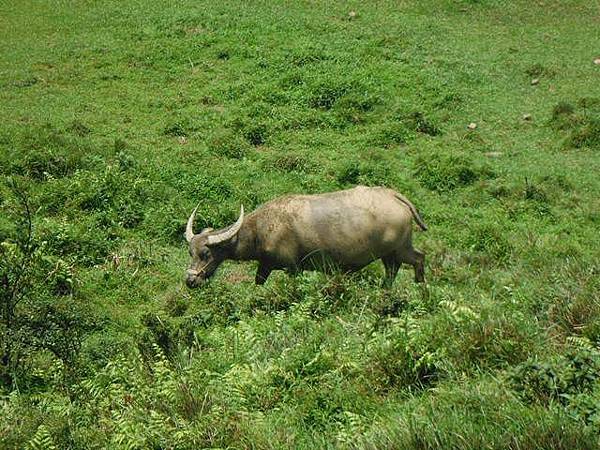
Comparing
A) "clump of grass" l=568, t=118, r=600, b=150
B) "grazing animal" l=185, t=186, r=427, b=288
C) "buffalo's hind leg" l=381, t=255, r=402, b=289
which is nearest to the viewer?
"grazing animal" l=185, t=186, r=427, b=288

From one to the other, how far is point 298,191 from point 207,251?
3729mm

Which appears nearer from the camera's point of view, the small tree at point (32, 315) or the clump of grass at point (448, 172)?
the small tree at point (32, 315)

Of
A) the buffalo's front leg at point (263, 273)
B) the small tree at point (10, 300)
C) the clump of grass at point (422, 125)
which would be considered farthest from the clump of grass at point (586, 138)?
the small tree at point (10, 300)

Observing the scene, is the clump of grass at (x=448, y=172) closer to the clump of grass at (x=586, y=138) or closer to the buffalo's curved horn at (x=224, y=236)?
the clump of grass at (x=586, y=138)

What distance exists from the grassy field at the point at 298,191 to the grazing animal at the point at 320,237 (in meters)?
0.31

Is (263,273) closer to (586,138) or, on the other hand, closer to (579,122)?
(586,138)

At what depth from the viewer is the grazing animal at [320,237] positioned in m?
8.44

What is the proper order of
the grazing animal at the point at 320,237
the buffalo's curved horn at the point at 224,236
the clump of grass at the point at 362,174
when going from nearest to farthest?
the grazing animal at the point at 320,237
the buffalo's curved horn at the point at 224,236
the clump of grass at the point at 362,174

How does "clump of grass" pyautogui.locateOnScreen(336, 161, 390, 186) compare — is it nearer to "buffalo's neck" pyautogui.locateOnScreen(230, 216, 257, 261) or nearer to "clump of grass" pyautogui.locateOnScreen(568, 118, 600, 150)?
"clump of grass" pyautogui.locateOnScreen(568, 118, 600, 150)

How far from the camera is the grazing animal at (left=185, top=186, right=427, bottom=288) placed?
8.44 meters

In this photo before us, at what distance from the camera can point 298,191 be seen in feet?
40.5

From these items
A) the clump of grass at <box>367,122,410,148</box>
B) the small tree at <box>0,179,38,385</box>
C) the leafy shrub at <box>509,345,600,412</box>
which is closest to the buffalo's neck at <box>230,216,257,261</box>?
the small tree at <box>0,179,38,385</box>

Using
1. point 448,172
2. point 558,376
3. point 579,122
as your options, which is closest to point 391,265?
point 448,172

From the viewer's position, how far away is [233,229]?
8.80 metres
